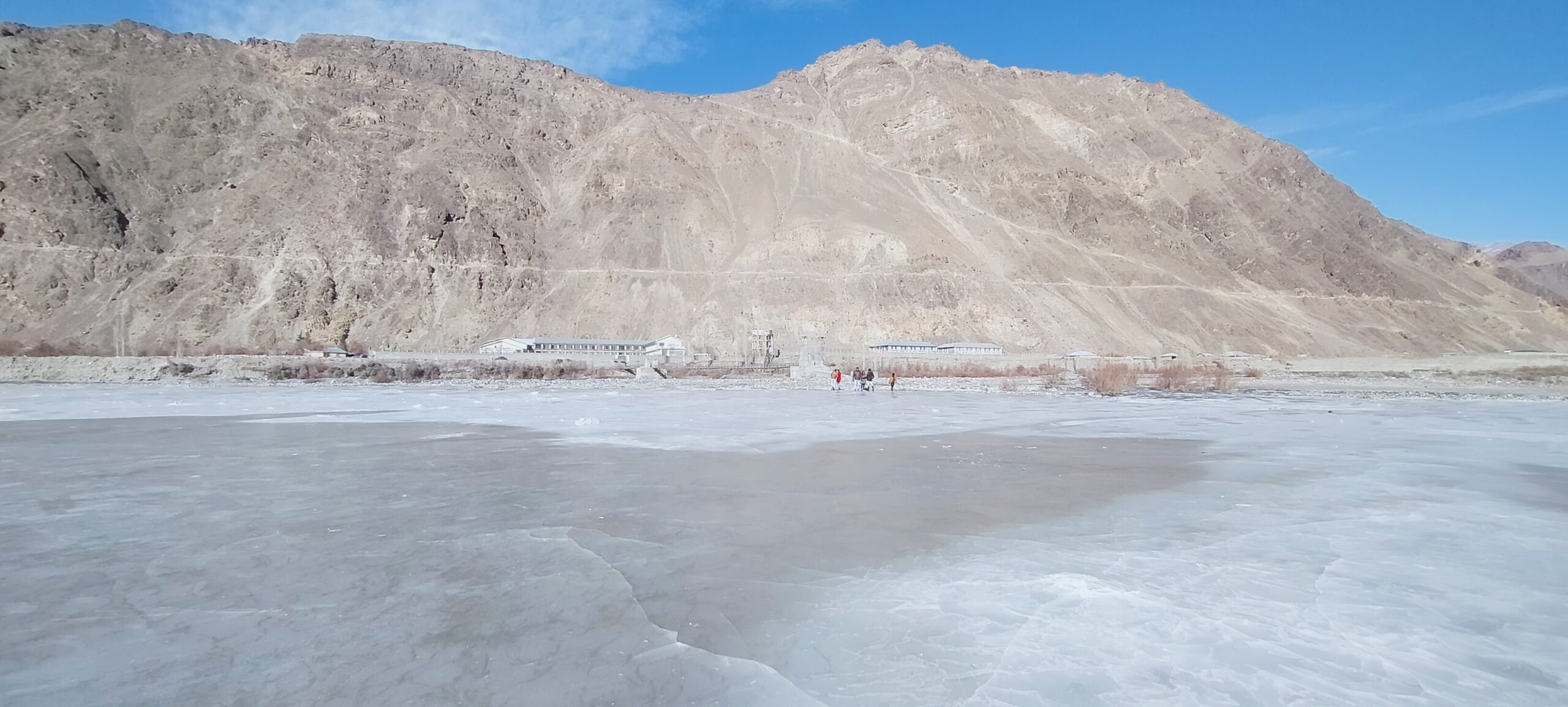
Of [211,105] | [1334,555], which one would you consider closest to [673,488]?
[1334,555]

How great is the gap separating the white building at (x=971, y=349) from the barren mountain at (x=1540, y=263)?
98034 mm

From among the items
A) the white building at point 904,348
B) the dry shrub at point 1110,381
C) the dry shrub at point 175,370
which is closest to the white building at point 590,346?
the white building at point 904,348

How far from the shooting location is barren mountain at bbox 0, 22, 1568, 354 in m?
57.1

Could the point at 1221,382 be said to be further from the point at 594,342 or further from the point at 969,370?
the point at 594,342

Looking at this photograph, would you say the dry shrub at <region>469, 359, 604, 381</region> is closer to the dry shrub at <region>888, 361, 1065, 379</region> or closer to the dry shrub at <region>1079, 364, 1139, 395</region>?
the dry shrub at <region>888, 361, 1065, 379</region>

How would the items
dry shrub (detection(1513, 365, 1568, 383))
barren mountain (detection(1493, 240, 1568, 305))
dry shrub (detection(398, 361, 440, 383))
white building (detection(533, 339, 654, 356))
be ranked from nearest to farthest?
dry shrub (detection(398, 361, 440, 383)), dry shrub (detection(1513, 365, 1568, 383)), white building (detection(533, 339, 654, 356)), barren mountain (detection(1493, 240, 1568, 305))

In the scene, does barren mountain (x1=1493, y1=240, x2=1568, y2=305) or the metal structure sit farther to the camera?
barren mountain (x1=1493, y1=240, x2=1568, y2=305)

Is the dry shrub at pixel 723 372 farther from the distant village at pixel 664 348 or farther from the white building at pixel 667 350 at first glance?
the distant village at pixel 664 348

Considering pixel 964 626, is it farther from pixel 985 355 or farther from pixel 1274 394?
pixel 985 355

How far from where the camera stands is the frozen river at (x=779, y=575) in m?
4.16

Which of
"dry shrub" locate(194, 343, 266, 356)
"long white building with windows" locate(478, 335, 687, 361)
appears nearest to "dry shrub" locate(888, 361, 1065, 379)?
"long white building with windows" locate(478, 335, 687, 361)

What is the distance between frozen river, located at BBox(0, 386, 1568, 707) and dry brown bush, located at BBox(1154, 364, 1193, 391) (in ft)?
65.0

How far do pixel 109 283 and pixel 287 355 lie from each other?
17939 millimetres

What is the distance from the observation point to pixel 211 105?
66.6 metres
